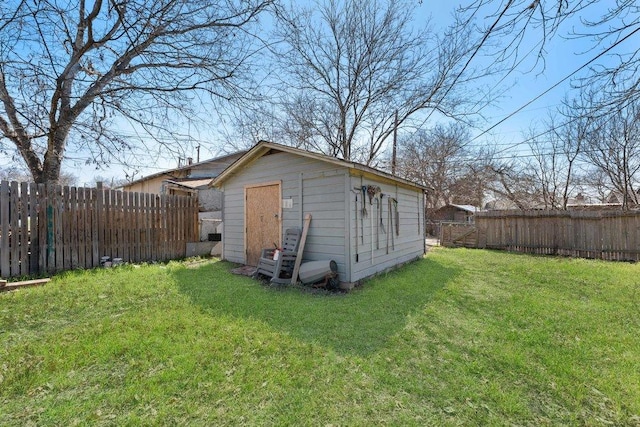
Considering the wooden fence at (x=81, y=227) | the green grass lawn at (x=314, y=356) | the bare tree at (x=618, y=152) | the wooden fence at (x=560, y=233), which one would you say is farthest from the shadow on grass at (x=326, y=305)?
the bare tree at (x=618, y=152)

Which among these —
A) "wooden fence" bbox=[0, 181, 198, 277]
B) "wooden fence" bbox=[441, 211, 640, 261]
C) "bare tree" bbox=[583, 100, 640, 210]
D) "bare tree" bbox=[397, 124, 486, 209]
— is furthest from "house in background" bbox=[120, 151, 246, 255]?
"bare tree" bbox=[583, 100, 640, 210]

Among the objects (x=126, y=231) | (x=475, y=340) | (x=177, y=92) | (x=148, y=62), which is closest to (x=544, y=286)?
(x=475, y=340)

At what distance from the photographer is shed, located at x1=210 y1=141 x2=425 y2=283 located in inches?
199

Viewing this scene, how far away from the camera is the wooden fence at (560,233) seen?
7777 millimetres

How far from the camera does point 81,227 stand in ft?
19.1

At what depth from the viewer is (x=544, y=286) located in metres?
5.11

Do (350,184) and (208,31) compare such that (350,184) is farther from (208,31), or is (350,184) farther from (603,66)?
(208,31)

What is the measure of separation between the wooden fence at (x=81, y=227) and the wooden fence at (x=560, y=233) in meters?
10.4

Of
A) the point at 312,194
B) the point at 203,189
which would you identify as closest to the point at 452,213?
the point at 203,189

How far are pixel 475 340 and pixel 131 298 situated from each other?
4621mm

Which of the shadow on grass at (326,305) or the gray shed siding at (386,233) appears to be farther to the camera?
the gray shed siding at (386,233)

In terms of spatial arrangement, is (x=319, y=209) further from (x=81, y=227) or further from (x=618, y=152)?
(x=618, y=152)

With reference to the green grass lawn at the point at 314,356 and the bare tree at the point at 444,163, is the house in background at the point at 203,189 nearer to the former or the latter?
the green grass lawn at the point at 314,356

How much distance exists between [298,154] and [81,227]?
483 centimetres
